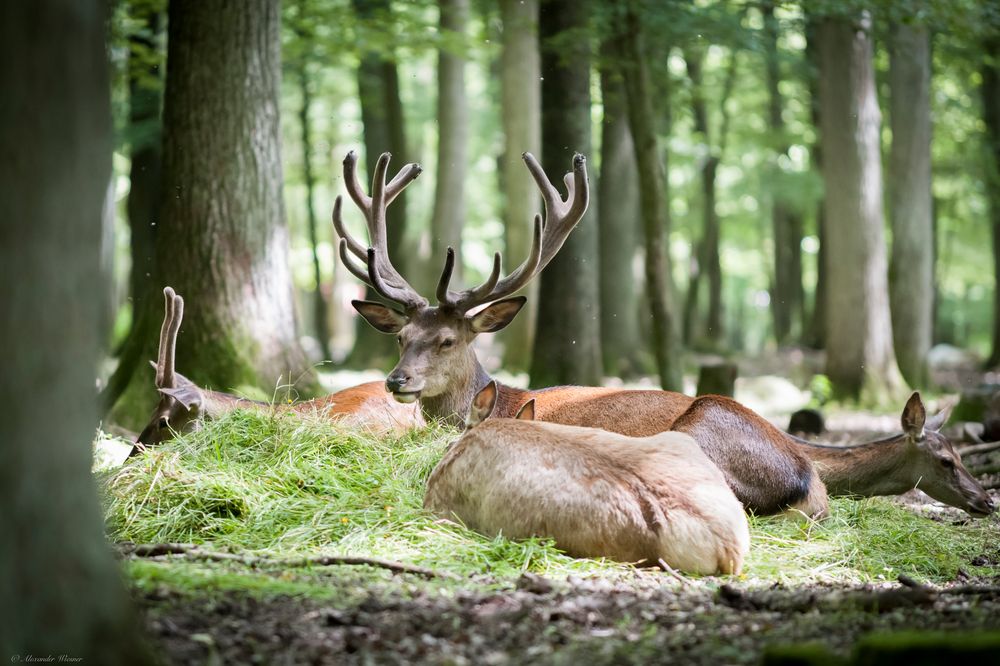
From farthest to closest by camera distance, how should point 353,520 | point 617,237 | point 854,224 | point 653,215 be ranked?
point 617,237
point 854,224
point 653,215
point 353,520

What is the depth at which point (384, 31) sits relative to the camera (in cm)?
1497

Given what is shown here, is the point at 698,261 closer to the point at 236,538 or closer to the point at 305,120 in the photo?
the point at 305,120

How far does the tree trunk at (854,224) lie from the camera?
13.1 metres

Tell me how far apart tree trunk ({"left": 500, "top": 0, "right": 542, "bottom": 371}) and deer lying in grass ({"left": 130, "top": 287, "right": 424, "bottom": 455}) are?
7810 mm

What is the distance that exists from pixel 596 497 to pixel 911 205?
11153 mm

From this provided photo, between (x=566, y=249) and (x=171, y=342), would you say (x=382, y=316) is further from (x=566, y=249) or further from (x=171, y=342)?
(x=566, y=249)

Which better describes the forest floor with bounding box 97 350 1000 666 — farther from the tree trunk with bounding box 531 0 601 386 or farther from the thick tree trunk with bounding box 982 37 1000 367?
the thick tree trunk with bounding box 982 37 1000 367

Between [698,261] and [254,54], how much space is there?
18.6 meters

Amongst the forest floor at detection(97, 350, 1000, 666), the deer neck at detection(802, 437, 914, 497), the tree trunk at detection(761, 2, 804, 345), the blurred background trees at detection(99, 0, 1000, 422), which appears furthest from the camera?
the tree trunk at detection(761, 2, 804, 345)

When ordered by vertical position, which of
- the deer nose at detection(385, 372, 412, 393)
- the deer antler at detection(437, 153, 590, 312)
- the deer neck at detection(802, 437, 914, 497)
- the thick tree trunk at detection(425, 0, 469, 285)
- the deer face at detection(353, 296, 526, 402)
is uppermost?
the thick tree trunk at detection(425, 0, 469, 285)

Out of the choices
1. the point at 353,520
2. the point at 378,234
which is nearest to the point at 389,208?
the point at 378,234

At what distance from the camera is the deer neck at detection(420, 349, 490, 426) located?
7.20 meters

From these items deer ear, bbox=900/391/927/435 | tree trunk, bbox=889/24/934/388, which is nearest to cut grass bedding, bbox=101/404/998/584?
deer ear, bbox=900/391/927/435

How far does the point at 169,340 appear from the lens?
21.5 ft
